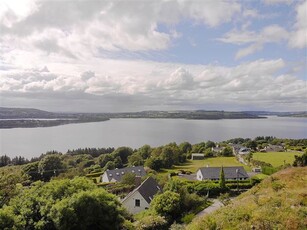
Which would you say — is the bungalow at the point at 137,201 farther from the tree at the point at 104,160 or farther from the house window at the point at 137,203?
the tree at the point at 104,160

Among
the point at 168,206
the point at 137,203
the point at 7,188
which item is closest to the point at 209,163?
the point at 137,203

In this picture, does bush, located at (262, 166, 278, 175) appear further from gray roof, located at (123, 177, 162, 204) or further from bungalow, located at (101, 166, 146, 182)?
gray roof, located at (123, 177, 162, 204)

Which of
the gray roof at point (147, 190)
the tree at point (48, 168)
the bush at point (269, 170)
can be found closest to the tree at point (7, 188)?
the gray roof at point (147, 190)

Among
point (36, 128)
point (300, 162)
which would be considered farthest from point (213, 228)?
point (36, 128)

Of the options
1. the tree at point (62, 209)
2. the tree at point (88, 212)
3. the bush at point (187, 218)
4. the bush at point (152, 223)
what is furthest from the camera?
the bush at point (187, 218)

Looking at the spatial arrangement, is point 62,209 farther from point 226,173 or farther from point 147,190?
point 226,173

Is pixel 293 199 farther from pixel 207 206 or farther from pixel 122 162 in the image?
pixel 122 162

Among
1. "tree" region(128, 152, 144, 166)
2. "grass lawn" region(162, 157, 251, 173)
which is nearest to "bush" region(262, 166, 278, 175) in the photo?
"grass lawn" region(162, 157, 251, 173)

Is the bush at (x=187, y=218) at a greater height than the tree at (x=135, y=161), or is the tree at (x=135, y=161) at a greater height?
the bush at (x=187, y=218)

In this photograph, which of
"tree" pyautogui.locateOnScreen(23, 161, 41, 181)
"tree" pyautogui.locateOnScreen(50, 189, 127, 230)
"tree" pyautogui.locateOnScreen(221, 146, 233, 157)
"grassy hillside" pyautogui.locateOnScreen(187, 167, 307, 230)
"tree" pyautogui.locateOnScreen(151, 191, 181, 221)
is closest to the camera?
"grassy hillside" pyautogui.locateOnScreen(187, 167, 307, 230)
